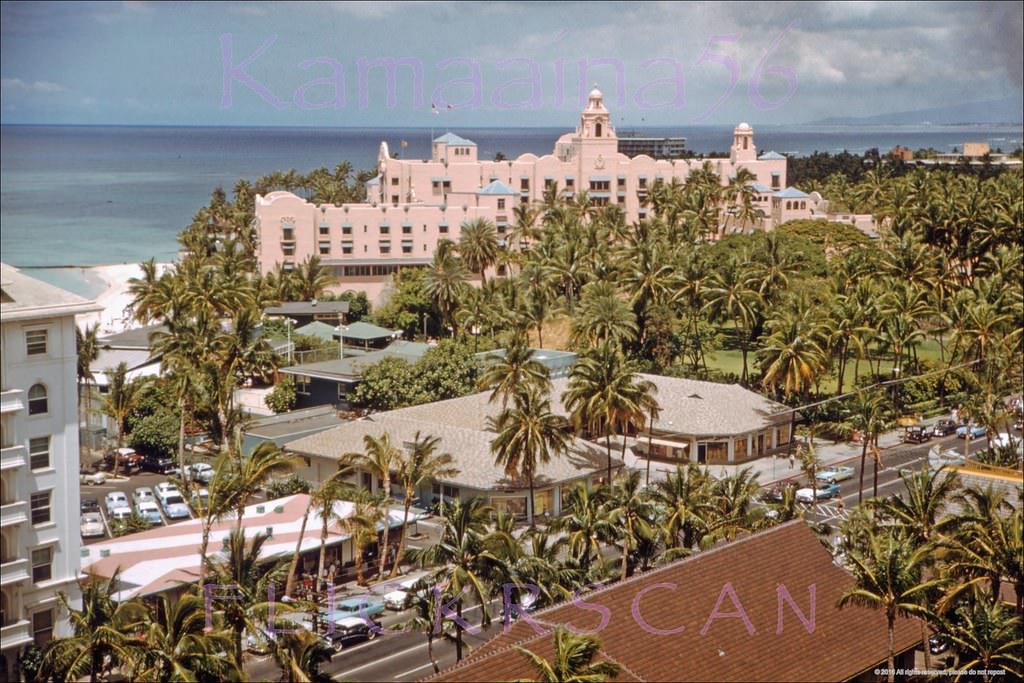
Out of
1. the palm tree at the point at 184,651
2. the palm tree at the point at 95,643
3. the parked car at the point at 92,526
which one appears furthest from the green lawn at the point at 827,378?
the palm tree at the point at 184,651

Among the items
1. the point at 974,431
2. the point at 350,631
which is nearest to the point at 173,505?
the point at 350,631

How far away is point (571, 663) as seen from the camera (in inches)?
1084

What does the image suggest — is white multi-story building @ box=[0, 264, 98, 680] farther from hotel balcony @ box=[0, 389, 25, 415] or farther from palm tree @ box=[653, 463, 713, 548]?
palm tree @ box=[653, 463, 713, 548]

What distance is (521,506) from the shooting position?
56.4 meters

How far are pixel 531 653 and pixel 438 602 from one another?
9.94 metres

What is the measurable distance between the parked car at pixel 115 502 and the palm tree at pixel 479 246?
128 ft

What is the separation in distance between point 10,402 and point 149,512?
15.6 metres

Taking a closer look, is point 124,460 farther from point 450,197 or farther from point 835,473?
point 450,197

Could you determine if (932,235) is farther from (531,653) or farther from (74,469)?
(531,653)

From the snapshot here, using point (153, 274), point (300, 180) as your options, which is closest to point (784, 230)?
point (153, 274)

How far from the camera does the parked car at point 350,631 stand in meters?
42.6

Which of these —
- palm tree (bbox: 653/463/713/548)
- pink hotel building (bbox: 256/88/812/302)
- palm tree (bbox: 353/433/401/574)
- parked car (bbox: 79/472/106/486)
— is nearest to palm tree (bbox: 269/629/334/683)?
palm tree (bbox: 653/463/713/548)

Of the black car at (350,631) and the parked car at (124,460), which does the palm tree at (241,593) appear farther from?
the parked car at (124,460)

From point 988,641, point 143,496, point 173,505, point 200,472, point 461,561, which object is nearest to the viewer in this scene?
point 988,641
